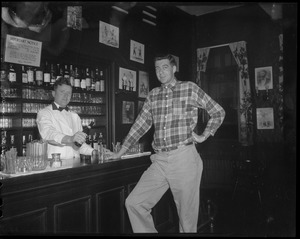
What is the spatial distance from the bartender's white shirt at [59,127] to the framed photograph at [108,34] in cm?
162

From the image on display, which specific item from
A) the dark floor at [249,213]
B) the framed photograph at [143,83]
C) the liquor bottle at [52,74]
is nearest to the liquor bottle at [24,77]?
the liquor bottle at [52,74]

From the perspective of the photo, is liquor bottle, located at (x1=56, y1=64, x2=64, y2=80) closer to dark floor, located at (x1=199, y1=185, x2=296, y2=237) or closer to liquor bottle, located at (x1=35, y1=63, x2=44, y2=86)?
liquor bottle, located at (x1=35, y1=63, x2=44, y2=86)

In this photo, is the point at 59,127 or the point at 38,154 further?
the point at 59,127

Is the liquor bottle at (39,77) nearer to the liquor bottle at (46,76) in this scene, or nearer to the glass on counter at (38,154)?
the liquor bottle at (46,76)

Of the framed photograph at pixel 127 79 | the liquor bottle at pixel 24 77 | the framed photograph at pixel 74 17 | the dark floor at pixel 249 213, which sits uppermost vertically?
the framed photograph at pixel 74 17

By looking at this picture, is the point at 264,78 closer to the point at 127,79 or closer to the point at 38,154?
the point at 127,79

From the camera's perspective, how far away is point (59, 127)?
3350 millimetres

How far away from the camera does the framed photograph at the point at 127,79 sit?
5.00 meters

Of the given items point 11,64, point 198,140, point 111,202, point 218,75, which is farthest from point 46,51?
point 218,75

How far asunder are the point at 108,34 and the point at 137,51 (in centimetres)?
74

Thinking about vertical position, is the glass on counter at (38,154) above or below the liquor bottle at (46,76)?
below

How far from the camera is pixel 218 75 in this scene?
5855 mm

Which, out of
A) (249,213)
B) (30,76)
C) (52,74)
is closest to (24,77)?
(30,76)

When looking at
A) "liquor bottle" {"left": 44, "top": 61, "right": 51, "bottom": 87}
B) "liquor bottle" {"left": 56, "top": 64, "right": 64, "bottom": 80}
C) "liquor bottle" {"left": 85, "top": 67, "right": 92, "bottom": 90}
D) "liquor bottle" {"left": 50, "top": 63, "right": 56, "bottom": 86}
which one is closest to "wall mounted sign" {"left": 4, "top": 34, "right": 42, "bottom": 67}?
"liquor bottle" {"left": 44, "top": 61, "right": 51, "bottom": 87}
